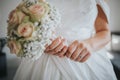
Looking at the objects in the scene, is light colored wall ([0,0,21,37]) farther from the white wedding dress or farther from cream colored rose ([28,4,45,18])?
cream colored rose ([28,4,45,18])

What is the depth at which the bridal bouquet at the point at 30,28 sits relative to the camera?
16.5 inches

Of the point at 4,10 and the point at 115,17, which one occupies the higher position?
the point at 4,10

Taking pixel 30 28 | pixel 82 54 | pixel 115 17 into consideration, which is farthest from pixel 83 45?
pixel 115 17

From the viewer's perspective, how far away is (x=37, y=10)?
0.42 meters

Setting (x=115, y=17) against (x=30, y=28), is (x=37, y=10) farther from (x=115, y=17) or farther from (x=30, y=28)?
(x=115, y=17)

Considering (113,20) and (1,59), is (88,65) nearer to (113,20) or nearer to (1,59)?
(1,59)

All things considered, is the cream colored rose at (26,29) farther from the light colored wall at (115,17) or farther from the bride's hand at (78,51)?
the light colored wall at (115,17)

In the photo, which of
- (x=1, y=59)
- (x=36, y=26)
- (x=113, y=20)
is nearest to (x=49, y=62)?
(x=36, y=26)

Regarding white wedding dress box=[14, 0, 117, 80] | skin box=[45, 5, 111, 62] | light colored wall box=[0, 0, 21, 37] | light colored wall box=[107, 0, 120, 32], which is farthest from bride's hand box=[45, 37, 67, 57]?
light colored wall box=[107, 0, 120, 32]

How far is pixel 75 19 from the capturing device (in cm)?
62

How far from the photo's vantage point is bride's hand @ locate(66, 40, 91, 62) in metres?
0.51

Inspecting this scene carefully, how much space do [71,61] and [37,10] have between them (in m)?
0.26

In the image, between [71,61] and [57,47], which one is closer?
[57,47]

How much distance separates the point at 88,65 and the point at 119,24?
0.88m
